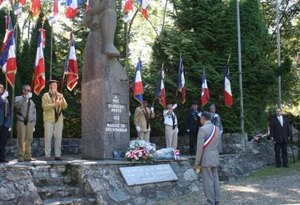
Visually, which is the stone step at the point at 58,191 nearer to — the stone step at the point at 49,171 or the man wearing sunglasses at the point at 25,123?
the stone step at the point at 49,171

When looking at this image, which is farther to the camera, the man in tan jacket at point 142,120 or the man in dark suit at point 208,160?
the man in tan jacket at point 142,120

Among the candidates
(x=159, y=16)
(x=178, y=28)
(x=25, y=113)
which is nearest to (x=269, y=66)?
(x=178, y=28)

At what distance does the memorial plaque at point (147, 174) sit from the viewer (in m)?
9.21

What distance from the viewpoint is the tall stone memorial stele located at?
1074cm

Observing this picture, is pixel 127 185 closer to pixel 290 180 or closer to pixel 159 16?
pixel 290 180

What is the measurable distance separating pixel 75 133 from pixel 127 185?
8.32 meters

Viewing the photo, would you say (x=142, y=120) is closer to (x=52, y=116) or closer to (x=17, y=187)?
(x=52, y=116)

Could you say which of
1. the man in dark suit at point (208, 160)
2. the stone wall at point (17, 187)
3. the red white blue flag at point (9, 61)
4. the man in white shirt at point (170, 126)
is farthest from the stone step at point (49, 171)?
the man in white shirt at point (170, 126)

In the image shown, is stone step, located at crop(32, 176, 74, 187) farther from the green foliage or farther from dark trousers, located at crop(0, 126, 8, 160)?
the green foliage

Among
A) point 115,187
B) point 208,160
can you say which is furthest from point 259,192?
point 115,187

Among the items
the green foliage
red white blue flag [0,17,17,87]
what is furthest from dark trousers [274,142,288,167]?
red white blue flag [0,17,17,87]

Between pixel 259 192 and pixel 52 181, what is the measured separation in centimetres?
464

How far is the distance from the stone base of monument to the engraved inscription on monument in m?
1.38

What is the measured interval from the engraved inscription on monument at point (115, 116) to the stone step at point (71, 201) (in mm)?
2680
